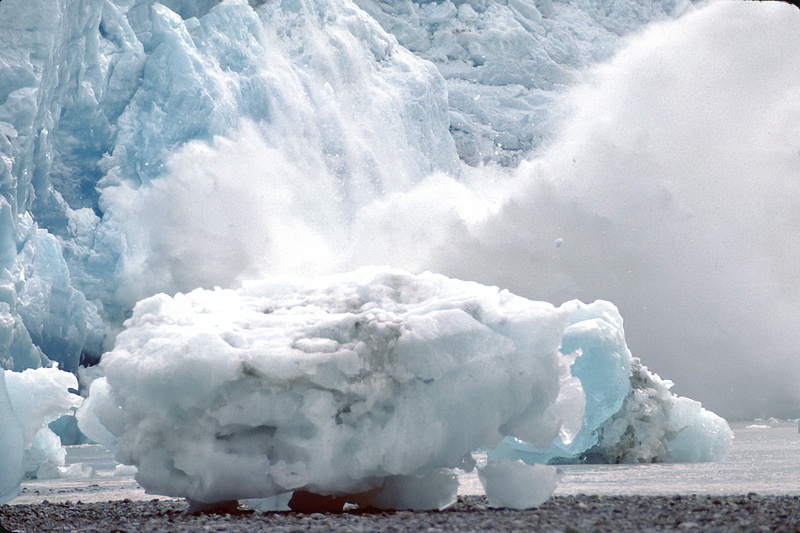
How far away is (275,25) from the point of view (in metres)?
33.1

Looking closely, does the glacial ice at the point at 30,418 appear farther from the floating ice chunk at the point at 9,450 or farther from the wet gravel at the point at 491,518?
the wet gravel at the point at 491,518

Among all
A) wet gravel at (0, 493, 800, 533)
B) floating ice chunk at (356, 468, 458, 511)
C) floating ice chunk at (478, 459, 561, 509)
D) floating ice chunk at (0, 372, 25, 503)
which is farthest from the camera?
floating ice chunk at (0, 372, 25, 503)

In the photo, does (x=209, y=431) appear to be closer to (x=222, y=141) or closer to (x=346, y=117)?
(x=222, y=141)

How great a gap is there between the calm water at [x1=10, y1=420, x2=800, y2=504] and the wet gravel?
227 centimetres

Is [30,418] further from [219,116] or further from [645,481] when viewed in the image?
[219,116]

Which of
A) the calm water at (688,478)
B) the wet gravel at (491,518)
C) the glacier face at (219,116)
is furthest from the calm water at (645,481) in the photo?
the glacier face at (219,116)

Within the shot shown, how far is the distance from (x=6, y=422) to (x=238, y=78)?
2320cm

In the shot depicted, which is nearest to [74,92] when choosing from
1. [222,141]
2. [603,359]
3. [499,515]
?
[222,141]

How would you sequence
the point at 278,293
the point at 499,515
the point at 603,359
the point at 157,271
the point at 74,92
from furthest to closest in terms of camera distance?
the point at 157,271, the point at 74,92, the point at 603,359, the point at 278,293, the point at 499,515

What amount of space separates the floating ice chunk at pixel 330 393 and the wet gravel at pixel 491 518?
355mm

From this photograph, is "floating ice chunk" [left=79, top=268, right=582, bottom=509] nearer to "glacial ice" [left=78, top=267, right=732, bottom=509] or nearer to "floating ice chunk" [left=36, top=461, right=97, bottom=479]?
"glacial ice" [left=78, top=267, right=732, bottom=509]

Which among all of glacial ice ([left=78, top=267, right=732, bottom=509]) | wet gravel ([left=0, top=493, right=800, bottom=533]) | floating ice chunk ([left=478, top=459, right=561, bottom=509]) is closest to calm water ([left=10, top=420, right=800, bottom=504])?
wet gravel ([left=0, top=493, right=800, bottom=533])

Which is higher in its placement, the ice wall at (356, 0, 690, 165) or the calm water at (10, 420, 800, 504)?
the ice wall at (356, 0, 690, 165)

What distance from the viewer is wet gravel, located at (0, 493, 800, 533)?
19.3ft
